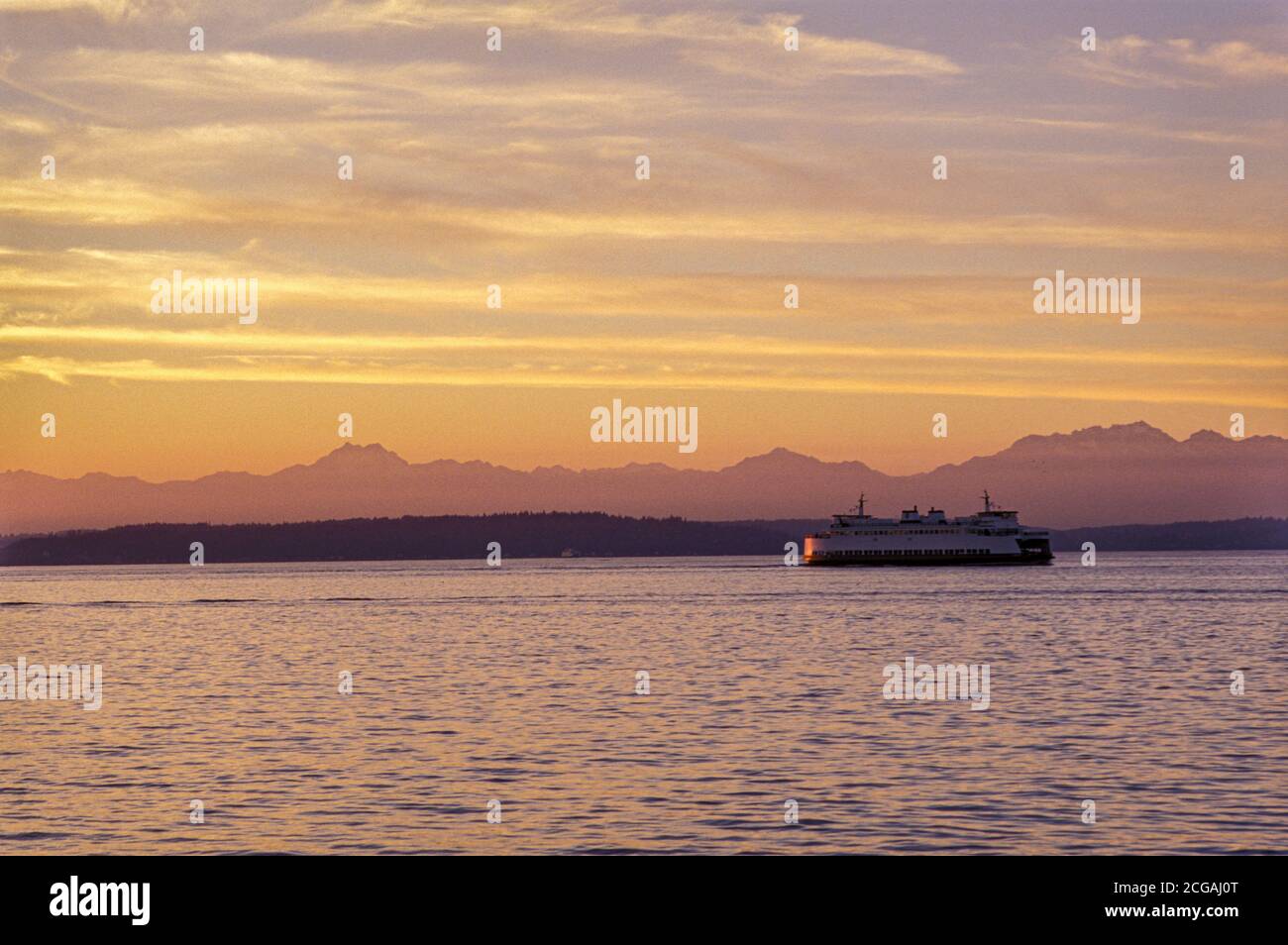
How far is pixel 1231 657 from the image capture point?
225ft

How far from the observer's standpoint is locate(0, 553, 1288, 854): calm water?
86.1 ft

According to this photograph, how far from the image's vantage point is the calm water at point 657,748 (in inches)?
1033

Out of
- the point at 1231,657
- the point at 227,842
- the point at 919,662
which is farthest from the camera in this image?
the point at 1231,657

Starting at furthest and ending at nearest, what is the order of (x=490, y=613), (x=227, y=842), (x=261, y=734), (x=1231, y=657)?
(x=490, y=613)
(x=1231, y=657)
(x=261, y=734)
(x=227, y=842)

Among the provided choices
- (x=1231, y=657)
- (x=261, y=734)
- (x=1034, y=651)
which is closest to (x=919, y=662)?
(x=1034, y=651)

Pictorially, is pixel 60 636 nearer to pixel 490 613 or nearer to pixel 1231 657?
pixel 490 613

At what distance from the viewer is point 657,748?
37.2 meters

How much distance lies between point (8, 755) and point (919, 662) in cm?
3786
